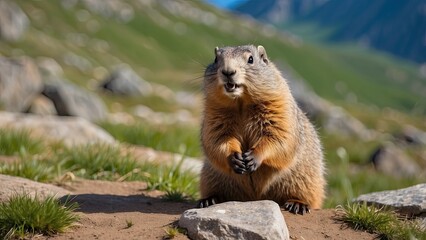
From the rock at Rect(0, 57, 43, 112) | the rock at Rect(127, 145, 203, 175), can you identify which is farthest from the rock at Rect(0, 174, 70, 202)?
the rock at Rect(0, 57, 43, 112)

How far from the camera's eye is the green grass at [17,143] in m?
9.65

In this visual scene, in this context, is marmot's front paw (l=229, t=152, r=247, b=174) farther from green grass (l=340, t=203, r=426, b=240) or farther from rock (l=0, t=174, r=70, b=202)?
rock (l=0, t=174, r=70, b=202)

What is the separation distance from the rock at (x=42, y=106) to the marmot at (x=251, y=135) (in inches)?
710

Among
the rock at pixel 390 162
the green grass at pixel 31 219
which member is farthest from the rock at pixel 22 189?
the rock at pixel 390 162

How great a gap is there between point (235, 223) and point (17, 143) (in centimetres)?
617

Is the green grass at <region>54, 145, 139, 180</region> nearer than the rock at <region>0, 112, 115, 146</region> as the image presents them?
Yes

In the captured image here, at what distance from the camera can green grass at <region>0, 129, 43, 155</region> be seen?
9.65m

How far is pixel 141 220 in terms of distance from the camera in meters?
5.54

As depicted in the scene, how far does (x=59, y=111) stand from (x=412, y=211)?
853 inches

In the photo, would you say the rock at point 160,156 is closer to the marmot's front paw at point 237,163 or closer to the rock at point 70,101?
the marmot's front paw at point 237,163

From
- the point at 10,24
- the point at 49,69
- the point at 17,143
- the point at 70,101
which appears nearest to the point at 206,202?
the point at 17,143

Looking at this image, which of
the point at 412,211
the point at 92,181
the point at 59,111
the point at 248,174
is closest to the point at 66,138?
the point at 92,181

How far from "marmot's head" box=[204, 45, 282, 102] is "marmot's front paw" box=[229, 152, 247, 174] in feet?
1.96

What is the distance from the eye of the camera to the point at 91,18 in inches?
7466
